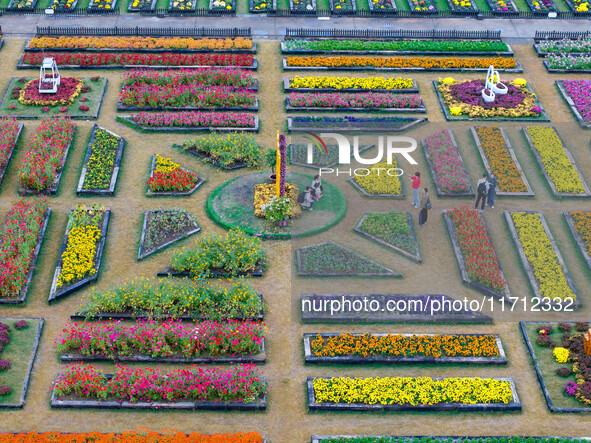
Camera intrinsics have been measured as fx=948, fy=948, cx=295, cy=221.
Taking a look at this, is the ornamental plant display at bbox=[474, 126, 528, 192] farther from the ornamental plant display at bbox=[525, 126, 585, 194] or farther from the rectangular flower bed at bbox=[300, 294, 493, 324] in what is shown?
the rectangular flower bed at bbox=[300, 294, 493, 324]

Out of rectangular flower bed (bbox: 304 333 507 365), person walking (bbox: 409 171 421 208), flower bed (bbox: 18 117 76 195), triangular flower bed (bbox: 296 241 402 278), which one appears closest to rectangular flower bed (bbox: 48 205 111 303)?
flower bed (bbox: 18 117 76 195)

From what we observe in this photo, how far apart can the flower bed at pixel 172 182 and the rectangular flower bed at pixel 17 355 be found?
29.8ft

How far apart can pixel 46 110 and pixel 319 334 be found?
69.7ft

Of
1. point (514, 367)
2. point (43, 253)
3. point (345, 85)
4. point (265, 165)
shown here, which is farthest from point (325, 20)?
point (514, 367)

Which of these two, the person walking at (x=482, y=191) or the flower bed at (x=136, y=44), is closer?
the person walking at (x=482, y=191)

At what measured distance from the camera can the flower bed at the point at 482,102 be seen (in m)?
48.6

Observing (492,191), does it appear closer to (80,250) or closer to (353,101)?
(353,101)

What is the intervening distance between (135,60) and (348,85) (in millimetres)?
11910

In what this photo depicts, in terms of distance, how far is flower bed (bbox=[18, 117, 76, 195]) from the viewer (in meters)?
41.8

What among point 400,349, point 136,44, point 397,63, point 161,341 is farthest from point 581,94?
point 161,341

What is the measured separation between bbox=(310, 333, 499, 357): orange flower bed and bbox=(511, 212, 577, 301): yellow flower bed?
4.20 meters

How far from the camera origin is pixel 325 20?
58.0m

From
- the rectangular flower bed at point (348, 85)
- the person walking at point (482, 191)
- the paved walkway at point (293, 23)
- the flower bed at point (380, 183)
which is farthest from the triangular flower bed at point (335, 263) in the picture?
the paved walkway at point (293, 23)

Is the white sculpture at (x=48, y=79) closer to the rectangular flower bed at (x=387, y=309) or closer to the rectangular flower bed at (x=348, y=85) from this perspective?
the rectangular flower bed at (x=348, y=85)
